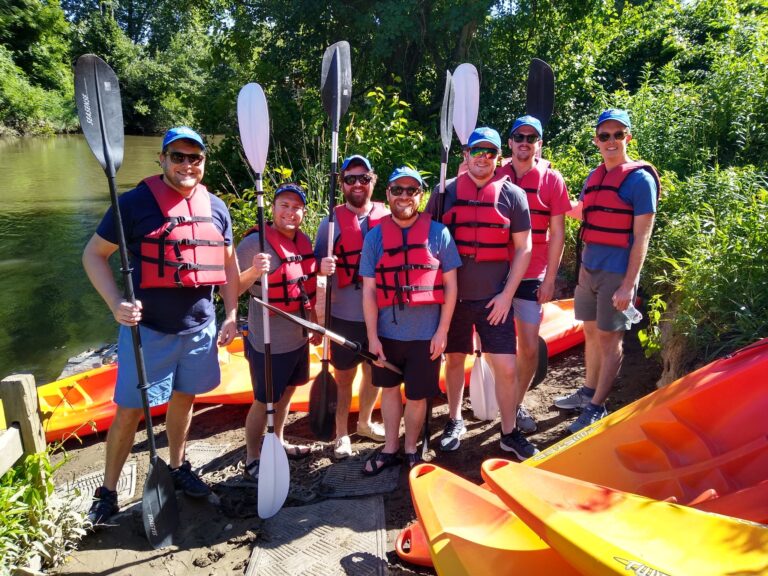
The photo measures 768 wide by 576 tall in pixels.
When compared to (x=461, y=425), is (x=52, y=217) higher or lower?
higher

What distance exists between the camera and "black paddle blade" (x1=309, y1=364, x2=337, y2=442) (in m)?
3.07

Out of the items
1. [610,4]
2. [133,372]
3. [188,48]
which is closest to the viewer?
[133,372]

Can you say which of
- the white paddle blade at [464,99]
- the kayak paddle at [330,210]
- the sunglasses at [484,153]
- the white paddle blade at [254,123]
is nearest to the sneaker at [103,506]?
the kayak paddle at [330,210]

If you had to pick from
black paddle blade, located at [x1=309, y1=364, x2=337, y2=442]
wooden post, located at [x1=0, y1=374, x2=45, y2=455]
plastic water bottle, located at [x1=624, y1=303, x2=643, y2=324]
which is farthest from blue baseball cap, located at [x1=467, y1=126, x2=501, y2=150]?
wooden post, located at [x1=0, y1=374, x2=45, y2=455]

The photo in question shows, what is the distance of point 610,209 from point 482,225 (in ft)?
2.54

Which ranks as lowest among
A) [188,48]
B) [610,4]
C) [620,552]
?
[620,552]

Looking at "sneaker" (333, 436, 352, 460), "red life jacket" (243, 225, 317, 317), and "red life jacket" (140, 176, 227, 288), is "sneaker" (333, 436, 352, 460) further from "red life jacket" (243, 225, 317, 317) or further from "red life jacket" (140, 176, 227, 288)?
"red life jacket" (140, 176, 227, 288)

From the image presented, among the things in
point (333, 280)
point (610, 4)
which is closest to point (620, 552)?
point (333, 280)

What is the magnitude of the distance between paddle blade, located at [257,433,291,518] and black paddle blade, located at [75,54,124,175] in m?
1.43

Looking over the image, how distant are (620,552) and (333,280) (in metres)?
1.92

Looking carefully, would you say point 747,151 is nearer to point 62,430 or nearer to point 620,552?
point 620,552

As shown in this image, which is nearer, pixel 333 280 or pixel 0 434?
pixel 0 434

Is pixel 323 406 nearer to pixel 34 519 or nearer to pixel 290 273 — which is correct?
pixel 290 273

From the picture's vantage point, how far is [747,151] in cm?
523
